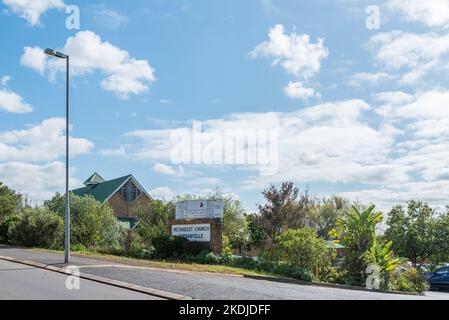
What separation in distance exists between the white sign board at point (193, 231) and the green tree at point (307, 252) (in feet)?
15.1

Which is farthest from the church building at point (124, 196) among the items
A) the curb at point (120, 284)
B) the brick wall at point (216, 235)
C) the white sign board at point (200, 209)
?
the curb at point (120, 284)

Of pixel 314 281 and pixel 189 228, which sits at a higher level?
pixel 189 228

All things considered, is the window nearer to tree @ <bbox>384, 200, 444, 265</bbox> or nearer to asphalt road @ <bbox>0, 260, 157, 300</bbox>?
tree @ <bbox>384, 200, 444, 265</bbox>

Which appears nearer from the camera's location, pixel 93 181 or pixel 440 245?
pixel 440 245

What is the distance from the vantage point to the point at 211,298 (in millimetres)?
10648

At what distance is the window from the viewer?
50.1m

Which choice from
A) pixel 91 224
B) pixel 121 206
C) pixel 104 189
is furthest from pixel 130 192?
pixel 91 224

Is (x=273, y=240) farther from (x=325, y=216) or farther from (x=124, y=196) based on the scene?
(x=325, y=216)

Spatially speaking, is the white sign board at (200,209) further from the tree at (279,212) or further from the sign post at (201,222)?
the tree at (279,212)

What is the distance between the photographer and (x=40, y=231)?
29578mm

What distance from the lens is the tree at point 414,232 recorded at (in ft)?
107
